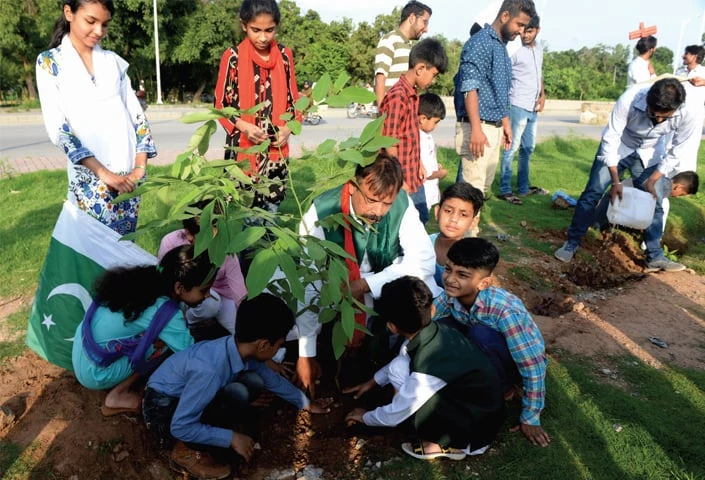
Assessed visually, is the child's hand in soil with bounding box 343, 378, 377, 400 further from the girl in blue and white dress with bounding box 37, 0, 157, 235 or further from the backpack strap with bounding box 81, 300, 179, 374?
the girl in blue and white dress with bounding box 37, 0, 157, 235

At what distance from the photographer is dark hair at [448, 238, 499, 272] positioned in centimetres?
228

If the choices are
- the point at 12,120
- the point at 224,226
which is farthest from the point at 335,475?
the point at 12,120

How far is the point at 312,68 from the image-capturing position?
28.1 m

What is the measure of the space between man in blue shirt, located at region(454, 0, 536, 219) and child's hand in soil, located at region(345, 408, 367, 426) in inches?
105

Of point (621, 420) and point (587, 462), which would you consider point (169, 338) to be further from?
point (621, 420)

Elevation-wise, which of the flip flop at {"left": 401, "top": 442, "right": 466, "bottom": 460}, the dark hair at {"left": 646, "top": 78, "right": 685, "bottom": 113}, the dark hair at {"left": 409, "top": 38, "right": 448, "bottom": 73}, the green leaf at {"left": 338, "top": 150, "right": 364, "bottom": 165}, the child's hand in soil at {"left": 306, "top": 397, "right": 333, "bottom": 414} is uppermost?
the dark hair at {"left": 409, "top": 38, "right": 448, "bottom": 73}

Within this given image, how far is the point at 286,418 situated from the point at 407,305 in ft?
2.76

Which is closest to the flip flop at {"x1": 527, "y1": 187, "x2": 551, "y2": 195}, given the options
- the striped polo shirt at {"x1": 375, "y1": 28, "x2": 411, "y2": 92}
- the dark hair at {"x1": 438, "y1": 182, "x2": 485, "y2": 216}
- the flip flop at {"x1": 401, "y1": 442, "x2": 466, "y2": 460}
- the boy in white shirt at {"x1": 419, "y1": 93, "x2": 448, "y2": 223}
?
the boy in white shirt at {"x1": 419, "y1": 93, "x2": 448, "y2": 223}

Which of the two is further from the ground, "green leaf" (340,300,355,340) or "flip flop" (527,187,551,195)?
"green leaf" (340,300,355,340)

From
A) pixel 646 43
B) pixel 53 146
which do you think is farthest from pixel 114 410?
pixel 53 146

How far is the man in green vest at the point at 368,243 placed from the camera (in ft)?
7.72

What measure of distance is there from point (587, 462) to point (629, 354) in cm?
113

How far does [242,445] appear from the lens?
6.75 ft

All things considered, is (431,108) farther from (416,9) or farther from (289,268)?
(289,268)
